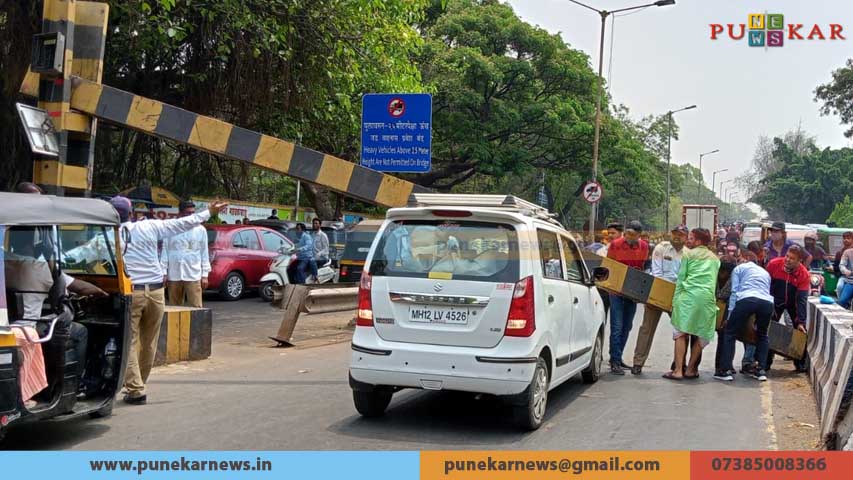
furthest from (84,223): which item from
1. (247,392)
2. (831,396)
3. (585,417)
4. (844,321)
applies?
(844,321)

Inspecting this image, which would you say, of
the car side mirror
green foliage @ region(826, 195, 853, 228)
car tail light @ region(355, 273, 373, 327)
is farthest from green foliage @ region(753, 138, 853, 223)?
car tail light @ region(355, 273, 373, 327)

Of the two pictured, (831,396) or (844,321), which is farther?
(844,321)

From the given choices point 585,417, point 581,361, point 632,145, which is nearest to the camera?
point 585,417

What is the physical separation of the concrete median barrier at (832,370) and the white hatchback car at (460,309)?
2.18 meters

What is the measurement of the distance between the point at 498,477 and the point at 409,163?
8.83 meters

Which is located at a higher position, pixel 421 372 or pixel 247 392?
pixel 421 372

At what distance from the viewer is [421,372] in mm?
6273

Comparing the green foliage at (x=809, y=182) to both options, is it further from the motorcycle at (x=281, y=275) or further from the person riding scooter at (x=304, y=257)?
the person riding scooter at (x=304, y=257)

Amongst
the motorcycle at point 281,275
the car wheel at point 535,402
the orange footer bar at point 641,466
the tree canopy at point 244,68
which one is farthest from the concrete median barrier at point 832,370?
the motorcycle at point 281,275

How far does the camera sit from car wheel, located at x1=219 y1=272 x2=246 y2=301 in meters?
16.8

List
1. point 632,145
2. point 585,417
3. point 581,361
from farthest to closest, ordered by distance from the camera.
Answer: point 632,145 < point 581,361 < point 585,417

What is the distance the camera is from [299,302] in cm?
1106

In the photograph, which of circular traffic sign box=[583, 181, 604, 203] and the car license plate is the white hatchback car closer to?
the car license plate

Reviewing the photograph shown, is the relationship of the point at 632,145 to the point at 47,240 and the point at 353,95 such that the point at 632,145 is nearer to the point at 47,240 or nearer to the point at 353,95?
the point at 353,95
